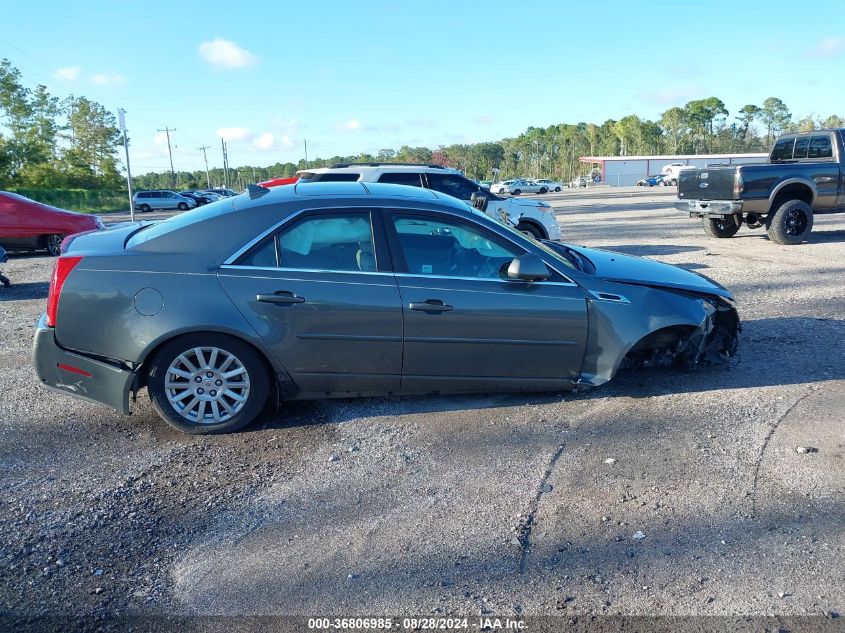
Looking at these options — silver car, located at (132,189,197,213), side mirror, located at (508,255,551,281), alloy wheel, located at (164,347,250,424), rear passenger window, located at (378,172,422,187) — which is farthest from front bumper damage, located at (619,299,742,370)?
silver car, located at (132,189,197,213)

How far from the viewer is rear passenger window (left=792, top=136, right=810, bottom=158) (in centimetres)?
1345

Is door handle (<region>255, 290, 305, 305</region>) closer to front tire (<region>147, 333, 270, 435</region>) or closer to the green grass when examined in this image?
front tire (<region>147, 333, 270, 435</region>)

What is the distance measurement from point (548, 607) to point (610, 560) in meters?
0.46

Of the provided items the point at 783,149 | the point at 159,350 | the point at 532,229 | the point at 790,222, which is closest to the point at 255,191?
the point at 159,350

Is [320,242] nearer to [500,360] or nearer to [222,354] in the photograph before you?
[222,354]

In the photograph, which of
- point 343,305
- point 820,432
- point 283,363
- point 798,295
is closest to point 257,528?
point 283,363

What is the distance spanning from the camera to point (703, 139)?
108 meters

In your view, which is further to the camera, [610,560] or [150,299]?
[150,299]

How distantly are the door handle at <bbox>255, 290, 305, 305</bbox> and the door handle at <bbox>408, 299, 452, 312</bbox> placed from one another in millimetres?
751

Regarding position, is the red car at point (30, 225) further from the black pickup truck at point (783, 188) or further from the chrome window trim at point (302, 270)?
the black pickup truck at point (783, 188)

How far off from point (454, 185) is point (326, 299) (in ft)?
25.1

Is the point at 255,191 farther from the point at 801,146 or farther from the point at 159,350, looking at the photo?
the point at 801,146

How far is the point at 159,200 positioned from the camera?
49062 mm

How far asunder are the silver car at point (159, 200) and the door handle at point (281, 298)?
47907 mm
